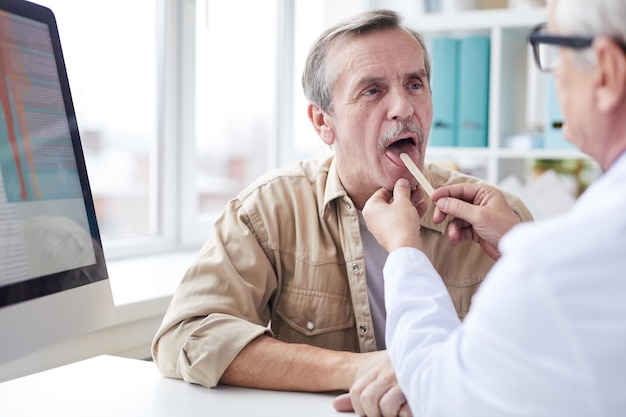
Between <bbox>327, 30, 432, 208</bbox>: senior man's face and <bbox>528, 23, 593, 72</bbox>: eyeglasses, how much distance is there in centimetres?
62

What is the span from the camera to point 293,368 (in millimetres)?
1327

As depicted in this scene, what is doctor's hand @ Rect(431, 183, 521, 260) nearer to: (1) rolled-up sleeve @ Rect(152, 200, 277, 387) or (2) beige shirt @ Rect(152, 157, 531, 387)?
(2) beige shirt @ Rect(152, 157, 531, 387)

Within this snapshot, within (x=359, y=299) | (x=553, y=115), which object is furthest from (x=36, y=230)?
(x=553, y=115)

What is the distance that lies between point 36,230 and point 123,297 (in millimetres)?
895

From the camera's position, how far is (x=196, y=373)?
1335 millimetres

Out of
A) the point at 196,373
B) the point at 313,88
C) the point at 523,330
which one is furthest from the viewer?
the point at 313,88

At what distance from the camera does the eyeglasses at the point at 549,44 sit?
861 mm

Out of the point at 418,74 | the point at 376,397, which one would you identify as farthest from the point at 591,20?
the point at 418,74

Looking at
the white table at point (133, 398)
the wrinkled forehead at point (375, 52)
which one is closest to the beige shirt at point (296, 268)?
the white table at point (133, 398)

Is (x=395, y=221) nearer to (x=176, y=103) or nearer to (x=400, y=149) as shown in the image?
(x=400, y=149)

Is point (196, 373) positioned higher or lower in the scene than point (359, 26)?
lower

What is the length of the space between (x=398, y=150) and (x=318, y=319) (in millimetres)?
396

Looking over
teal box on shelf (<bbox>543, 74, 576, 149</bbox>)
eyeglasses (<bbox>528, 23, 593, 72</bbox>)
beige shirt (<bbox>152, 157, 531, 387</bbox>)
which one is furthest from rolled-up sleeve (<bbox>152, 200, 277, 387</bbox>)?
teal box on shelf (<bbox>543, 74, 576, 149</bbox>)

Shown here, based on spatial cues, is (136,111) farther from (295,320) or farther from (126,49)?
(295,320)
